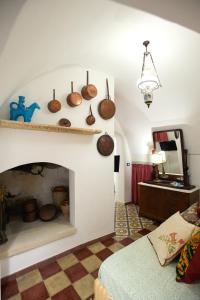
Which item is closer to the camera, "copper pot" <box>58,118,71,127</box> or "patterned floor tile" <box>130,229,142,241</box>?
"copper pot" <box>58,118,71,127</box>

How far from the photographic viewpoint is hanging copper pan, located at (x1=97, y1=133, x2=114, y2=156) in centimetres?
241

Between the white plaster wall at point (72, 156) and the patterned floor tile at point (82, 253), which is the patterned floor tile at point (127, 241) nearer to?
the white plaster wall at point (72, 156)

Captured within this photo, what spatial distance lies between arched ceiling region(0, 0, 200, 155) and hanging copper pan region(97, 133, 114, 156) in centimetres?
105

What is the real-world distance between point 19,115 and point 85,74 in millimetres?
1144

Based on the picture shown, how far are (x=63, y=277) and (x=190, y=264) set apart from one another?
139 cm

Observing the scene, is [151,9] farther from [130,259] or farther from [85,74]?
[130,259]

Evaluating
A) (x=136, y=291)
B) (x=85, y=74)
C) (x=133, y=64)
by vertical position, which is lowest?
(x=136, y=291)

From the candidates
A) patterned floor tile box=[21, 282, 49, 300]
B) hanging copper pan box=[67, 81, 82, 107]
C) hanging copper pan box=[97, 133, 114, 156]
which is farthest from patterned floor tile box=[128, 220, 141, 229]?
hanging copper pan box=[67, 81, 82, 107]

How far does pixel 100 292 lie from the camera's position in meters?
1.22

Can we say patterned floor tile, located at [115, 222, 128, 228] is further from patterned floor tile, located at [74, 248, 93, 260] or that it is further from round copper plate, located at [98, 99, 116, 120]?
round copper plate, located at [98, 99, 116, 120]

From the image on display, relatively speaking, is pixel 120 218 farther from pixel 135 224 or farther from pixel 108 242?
pixel 108 242

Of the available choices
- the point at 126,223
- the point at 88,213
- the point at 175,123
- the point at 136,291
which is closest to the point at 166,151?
the point at 175,123

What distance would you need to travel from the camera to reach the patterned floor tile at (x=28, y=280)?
1.62m

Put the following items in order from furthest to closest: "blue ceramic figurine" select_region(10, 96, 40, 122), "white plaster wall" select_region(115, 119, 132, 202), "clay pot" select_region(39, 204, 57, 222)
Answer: "white plaster wall" select_region(115, 119, 132, 202)
"clay pot" select_region(39, 204, 57, 222)
"blue ceramic figurine" select_region(10, 96, 40, 122)
